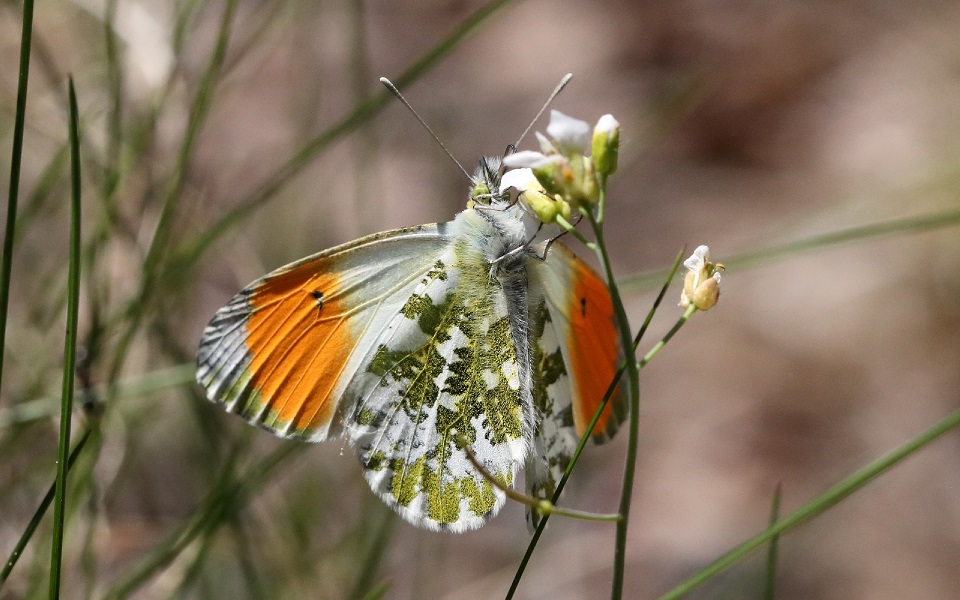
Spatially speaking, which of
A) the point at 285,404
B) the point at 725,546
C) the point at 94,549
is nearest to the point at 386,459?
the point at 285,404

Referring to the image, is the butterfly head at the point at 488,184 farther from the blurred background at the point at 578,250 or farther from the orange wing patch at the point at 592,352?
the blurred background at the point at 578,250

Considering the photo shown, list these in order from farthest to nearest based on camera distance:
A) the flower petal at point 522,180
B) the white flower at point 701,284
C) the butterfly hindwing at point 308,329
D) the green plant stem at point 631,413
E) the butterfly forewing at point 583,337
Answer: the butterfly forewing at point 583,337, the butterfly hindwing at point 308,329, the flower petal at point 522,180, the white flower at point 701,284, the green plant stem at point 631,413

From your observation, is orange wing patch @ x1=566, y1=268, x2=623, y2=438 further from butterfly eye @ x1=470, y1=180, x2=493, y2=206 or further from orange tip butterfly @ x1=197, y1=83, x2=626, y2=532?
butterfly eye @ x1=470, y1=180, x2=493, y2=206

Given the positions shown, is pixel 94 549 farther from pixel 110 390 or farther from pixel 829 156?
pixel 829 156

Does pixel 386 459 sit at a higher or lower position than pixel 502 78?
lower

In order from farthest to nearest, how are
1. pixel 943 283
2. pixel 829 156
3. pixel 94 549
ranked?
pixel 829 156 → pixel 943 283 → pixel 94 549

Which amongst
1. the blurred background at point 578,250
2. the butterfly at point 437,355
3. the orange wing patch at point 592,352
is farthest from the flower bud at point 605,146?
the blurred background at point 578,250

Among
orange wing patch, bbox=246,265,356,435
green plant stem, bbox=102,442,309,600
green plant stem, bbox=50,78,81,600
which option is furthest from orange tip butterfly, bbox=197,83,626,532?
green plant stem, bbox=50,78,81,600
